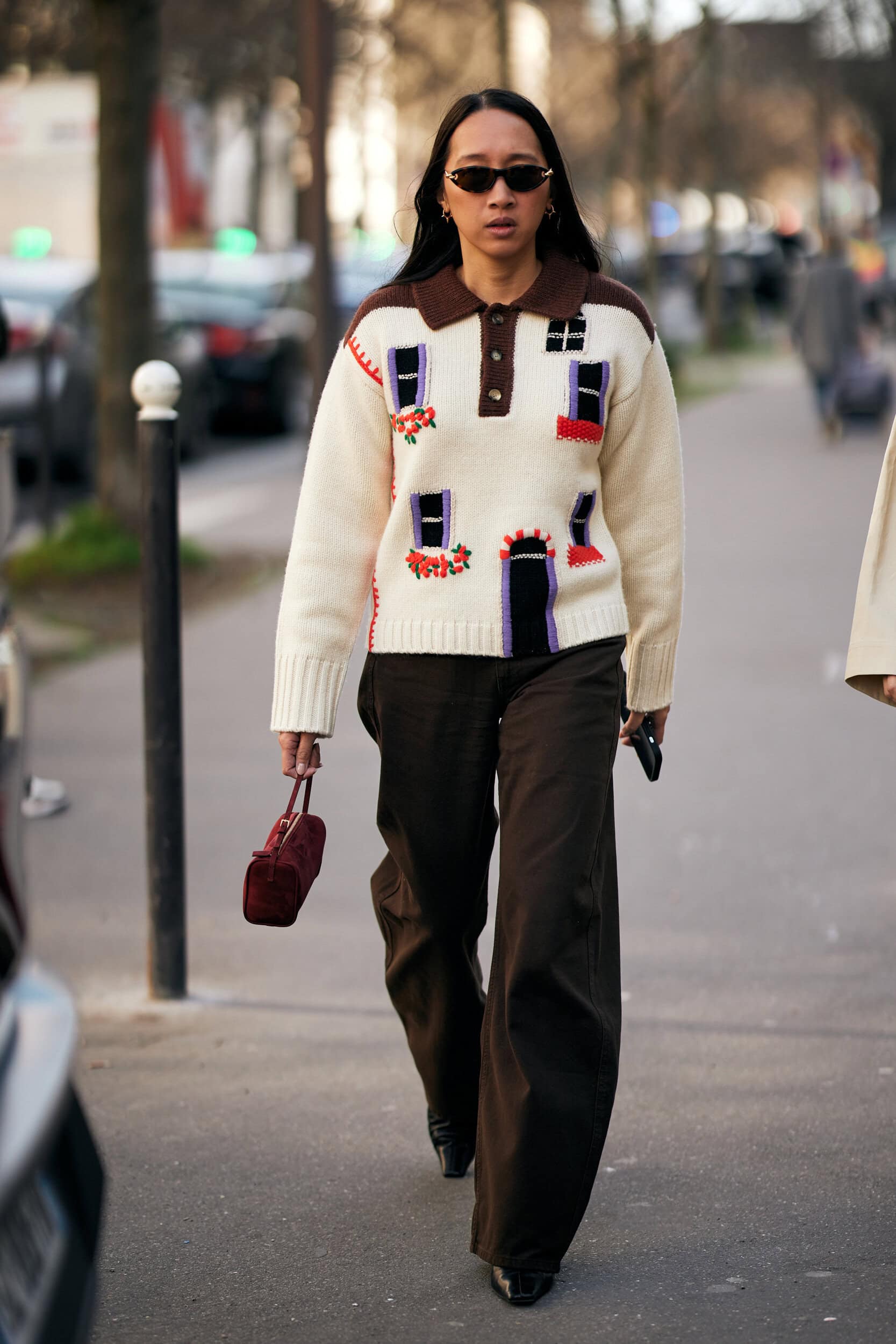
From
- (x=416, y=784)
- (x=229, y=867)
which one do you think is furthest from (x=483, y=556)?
(x=229, y=867)

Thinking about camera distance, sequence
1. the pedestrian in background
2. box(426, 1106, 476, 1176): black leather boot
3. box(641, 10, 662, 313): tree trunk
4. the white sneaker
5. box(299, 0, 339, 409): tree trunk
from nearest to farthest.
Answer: box(426, 1106, 476, 1176): black leather boot, the white sneaker, box(299, 0, 339, 409): tree trunk, the pedestrian in background, box(641, 10, 662, 313): tree trunk

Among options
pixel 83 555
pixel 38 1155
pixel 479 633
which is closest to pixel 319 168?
pixel 83 555

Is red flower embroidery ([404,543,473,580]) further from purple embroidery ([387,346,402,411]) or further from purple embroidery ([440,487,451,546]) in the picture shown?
purple embroidery ([387,346,402,411])

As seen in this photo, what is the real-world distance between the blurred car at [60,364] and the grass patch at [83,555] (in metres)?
1.50

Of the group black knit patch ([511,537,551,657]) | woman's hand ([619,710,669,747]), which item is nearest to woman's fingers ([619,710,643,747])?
woman's hand ([619,710,669,747])

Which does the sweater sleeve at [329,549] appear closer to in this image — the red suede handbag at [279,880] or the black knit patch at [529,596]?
the red suede handbag at [279,880]

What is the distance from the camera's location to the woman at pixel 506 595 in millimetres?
3232

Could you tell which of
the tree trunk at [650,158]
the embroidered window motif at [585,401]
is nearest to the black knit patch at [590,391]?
the embroidered window motif at [585,401]

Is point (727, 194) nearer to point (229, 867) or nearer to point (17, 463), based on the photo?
point (17, 463)

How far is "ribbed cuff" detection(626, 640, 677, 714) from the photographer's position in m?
3.54

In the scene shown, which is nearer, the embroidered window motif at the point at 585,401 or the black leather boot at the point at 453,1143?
the embroidered window motif at the point at 585,401

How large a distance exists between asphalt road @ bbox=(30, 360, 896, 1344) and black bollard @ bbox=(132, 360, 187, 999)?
29 centimetres

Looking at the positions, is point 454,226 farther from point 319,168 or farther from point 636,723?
point 319,168

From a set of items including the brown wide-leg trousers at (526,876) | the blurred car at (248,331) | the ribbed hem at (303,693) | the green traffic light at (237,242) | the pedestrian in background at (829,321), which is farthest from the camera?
the green traffic light at (237,242)
